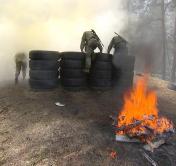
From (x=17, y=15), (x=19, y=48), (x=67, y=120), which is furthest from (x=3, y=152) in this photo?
(x=17, y=15)

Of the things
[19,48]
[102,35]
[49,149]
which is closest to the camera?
[49,149]

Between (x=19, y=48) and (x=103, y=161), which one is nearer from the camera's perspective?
(x=103, y=161)

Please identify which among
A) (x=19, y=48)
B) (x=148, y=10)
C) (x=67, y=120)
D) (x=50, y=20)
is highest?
(x=148, y=10)

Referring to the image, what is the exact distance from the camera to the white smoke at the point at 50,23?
17.6 metres

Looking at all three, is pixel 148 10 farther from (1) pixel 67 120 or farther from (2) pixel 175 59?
(1) pixel 67 120

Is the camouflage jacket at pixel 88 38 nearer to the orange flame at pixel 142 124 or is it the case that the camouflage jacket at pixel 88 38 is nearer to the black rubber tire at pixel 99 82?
the black rubber tire at pixel 99 82

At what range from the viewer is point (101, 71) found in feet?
39.3

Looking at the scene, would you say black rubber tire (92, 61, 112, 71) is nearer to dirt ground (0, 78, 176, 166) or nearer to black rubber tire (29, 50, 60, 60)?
dirt ground (0, 78, 176, 166)

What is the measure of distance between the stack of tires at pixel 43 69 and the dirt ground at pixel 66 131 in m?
0.35

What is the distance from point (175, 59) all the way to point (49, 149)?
94.7 feet

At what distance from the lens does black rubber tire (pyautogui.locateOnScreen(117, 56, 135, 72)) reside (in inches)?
487

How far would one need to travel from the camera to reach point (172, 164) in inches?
289

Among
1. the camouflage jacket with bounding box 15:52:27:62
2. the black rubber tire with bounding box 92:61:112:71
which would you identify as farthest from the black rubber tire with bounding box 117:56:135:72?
the camouflage jacket with bounding box 15:52:27:62

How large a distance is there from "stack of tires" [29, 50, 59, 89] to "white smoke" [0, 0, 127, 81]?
16.6 feet
